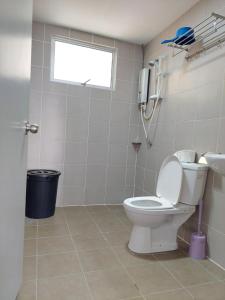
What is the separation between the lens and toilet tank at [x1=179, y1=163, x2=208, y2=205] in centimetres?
Result: 179

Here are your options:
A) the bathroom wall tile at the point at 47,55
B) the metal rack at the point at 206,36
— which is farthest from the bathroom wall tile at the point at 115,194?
the metal rack at the point at 206,36

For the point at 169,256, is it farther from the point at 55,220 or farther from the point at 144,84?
the point at 144,84

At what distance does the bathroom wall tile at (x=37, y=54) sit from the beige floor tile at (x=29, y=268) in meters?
2.08

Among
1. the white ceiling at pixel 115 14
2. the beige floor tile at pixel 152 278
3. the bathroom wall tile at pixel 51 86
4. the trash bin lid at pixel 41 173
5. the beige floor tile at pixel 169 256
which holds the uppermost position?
the white ceiling at pixel 115 14

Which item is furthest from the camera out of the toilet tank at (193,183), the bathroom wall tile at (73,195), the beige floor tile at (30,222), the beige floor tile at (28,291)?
the bathroom wall tile at (73,195)

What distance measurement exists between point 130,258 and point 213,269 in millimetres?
630

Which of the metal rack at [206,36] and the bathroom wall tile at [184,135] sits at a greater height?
the metal rack at [206,36]

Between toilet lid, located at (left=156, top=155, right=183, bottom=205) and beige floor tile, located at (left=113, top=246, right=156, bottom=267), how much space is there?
19.4 inches

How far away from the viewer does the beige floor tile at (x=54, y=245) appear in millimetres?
1793

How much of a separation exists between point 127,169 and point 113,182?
269 millimetres

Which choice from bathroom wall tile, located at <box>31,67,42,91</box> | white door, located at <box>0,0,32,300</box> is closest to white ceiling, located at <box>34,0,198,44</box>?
bathroom wall tile, located at <box>31,67,42,91</box>

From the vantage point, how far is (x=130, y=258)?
5.75 ft

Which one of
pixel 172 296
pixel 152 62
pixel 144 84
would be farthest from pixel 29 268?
pixel 152 62

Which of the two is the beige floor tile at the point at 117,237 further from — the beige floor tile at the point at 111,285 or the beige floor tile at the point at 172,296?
the beige floor tile at the point at 172,296
